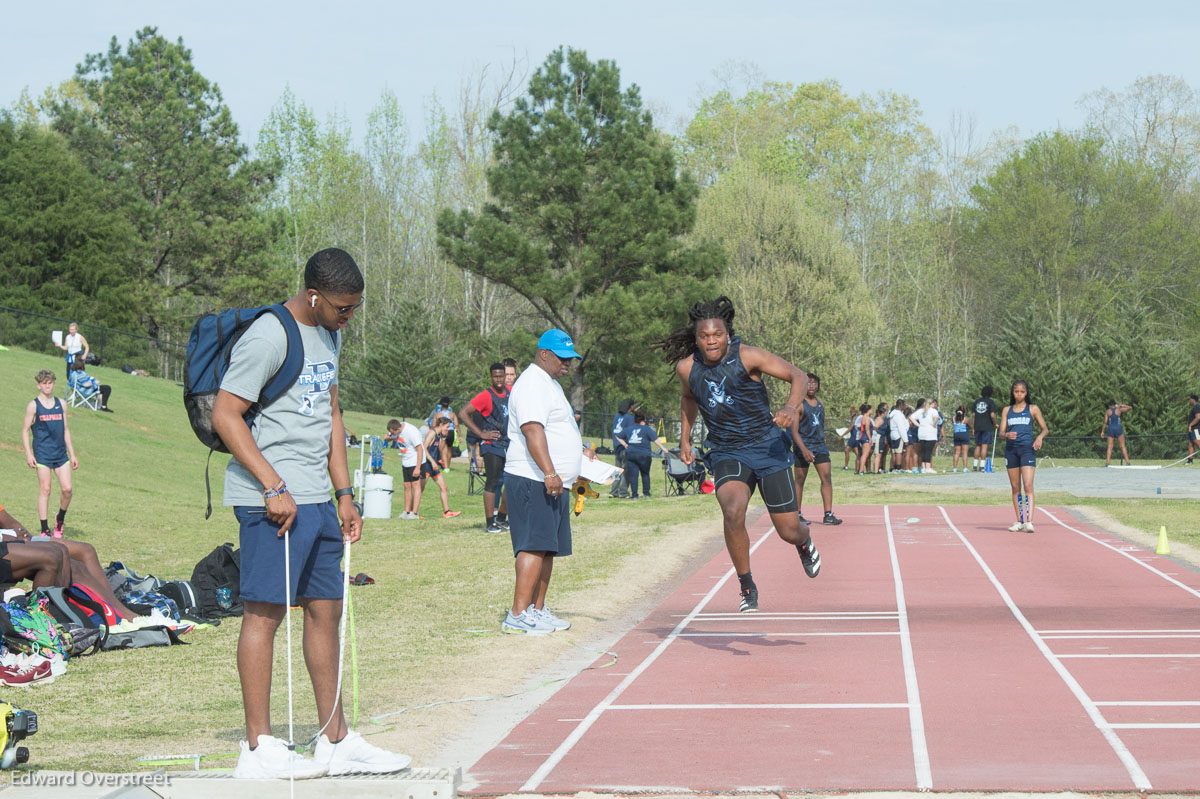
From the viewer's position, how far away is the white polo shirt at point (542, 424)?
897 centimetres

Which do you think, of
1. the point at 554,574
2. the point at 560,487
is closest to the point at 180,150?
the point at 554,574

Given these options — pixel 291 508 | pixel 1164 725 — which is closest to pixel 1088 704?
pixel 1164 725

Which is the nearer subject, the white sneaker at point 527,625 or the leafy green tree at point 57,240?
the white sneaker at point 527,625

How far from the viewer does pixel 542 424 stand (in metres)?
8.96

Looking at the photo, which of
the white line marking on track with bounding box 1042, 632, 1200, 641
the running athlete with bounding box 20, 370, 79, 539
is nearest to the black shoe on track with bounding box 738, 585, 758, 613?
the white line marking on track with bounding box 1042, 632, 1200, 641

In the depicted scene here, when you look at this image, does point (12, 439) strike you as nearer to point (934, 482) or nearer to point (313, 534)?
point (934, 482)

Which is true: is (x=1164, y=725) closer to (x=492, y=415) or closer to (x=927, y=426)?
(x=492, y=415)

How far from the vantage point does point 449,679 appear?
296 inches

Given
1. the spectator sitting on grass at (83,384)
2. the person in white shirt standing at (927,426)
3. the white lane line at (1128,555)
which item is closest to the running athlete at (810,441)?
the white lane line at (1128,555)

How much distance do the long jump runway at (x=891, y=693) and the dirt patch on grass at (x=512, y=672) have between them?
185 mm

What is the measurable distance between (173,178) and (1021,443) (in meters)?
44.7

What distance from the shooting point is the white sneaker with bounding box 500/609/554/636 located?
29.8 feet

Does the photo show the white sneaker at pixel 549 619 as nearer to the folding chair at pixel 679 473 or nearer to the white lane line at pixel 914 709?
the white lane line at pixel 914 709

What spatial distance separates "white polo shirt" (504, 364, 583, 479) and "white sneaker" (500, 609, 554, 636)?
0.98m
